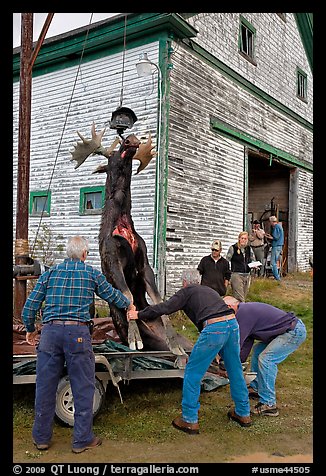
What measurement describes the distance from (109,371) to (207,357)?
3.01 feet

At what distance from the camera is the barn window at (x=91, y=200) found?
11469 millimetres

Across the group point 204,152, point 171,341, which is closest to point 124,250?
point 171,341

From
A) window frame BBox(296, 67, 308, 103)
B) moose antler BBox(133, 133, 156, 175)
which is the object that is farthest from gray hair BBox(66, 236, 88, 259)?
window frame BBox(296, 67, 308, 103)

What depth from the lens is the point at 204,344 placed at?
443 centimetres

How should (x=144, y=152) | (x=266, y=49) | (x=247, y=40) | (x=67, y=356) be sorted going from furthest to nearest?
1. (x=266, y=49)
2. (x=247, y=40)
3. (x=144, y=152)
4. (x=67, y=356)

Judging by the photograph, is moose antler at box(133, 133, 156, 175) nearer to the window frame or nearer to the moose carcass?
the moose carcass

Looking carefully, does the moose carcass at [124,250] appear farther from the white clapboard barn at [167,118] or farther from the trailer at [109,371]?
the white clapboard barn at [167,118]

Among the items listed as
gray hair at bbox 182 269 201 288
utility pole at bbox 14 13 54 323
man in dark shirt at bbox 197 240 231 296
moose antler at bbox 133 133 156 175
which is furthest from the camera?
man in dark shirt at bbox 197 240 231 296

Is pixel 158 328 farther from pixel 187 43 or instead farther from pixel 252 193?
pixel 252 193

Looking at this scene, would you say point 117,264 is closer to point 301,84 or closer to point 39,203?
point 39,203

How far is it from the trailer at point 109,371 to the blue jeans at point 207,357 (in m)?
0.46

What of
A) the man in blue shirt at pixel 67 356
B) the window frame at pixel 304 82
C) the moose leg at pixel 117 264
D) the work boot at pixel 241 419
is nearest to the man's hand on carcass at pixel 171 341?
the moose leg at pixel 117 264

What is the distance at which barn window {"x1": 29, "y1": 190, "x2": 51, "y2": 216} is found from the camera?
12430 mm

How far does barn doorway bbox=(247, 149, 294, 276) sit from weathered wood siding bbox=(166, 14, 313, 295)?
3.18 metres
